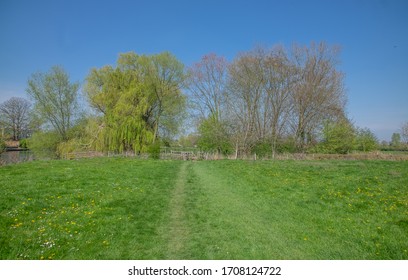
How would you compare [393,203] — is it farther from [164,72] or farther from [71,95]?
[71,95]

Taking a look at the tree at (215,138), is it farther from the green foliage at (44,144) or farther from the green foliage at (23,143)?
the green foliage at (23,143)

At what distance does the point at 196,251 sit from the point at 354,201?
5.94 m

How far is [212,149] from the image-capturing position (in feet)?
109

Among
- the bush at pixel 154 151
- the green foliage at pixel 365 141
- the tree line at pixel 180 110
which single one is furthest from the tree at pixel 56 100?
the green foliage at pixel 365 141

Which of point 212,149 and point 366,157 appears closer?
point 366,157

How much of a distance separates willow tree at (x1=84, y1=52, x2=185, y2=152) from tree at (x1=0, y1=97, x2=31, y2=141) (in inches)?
339

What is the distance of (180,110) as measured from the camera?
35.8 meters

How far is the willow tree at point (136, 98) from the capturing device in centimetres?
3152

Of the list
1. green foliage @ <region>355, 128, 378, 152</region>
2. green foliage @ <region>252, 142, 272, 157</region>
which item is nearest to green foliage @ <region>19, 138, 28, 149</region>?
green foliage @ <region>252, 142, 272, 157</region>

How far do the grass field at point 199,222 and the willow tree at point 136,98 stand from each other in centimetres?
2219

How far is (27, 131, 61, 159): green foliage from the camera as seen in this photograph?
3269 cm

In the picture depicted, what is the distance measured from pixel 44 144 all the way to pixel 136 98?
46.0 ft

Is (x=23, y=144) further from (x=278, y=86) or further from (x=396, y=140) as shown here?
(x=396, y=140)
